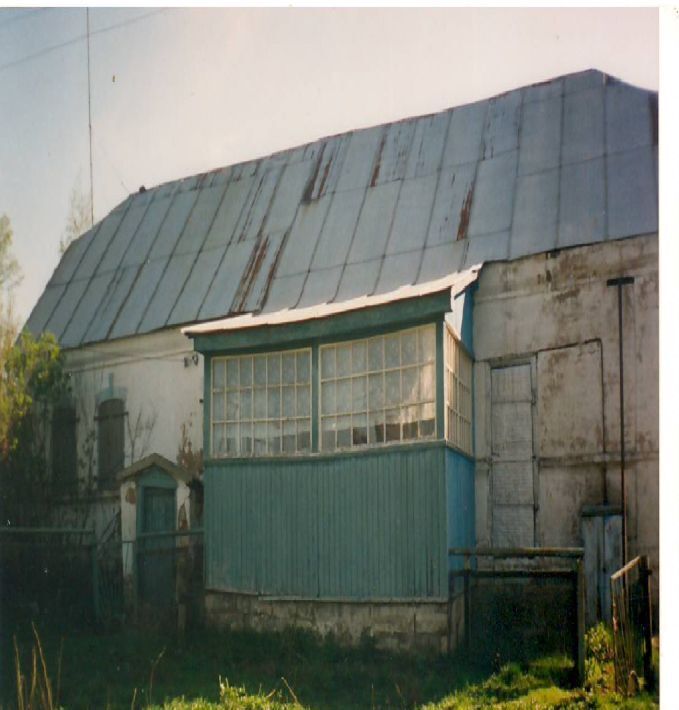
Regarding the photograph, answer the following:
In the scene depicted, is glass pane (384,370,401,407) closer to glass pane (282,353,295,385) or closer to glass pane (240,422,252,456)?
glass pane (282,353,295,385)

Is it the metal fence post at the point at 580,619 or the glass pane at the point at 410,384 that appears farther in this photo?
the glass pane at the point at 410,384

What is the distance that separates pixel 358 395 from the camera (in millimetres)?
5707

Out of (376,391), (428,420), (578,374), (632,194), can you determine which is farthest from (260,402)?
(632,194)

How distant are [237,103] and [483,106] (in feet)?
5.08

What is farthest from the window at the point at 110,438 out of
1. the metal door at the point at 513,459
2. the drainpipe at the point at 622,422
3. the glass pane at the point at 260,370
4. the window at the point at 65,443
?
the drainpipe at the point at 622,422

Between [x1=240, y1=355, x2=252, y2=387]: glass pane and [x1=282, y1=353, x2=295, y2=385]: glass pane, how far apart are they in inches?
9.4

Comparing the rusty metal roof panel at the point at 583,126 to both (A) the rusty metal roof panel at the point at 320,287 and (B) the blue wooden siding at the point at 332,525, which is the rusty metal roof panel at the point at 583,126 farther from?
(B) the blue wooden siding at the point at 332,525

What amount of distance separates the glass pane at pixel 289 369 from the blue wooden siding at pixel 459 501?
3.69 feet

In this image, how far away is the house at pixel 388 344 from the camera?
5305 millimetres

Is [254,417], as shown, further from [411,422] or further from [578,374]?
[578,374]

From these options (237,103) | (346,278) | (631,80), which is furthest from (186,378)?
(631,80)

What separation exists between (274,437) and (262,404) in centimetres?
22

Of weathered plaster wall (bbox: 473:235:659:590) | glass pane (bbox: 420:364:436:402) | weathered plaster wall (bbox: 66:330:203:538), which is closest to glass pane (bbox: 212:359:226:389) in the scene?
weathered plaster wall (bbox: 66:330:203:538)

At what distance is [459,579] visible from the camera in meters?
5.33
